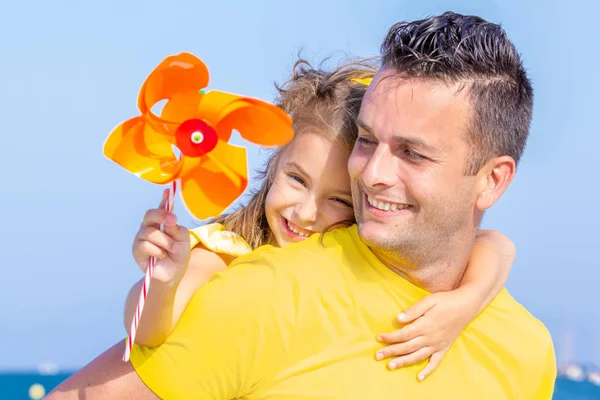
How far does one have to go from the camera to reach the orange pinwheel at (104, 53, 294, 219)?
186 cm

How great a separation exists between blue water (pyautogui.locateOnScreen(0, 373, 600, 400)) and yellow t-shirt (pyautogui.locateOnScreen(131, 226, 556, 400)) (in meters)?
4.62

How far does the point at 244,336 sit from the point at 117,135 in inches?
25.0

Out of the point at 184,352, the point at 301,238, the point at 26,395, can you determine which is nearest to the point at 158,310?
the point at 184,352

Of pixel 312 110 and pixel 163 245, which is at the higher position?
pixel 312 110

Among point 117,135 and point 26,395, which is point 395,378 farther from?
point 26,395

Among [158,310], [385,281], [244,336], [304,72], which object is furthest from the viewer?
[304,72]

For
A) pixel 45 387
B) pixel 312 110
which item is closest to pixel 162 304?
pixel 312 110

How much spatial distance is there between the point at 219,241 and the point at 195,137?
2.25 ft

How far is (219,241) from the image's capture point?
2.54m

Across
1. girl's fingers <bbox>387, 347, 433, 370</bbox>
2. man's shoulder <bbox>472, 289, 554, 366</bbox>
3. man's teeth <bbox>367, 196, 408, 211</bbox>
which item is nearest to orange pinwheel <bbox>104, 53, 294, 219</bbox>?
man's teeth <bbox>367, 196, 408, 211</bbox>

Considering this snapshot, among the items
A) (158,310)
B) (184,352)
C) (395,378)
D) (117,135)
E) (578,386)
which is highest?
(117,135)

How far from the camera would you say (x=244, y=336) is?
2188 millimetres

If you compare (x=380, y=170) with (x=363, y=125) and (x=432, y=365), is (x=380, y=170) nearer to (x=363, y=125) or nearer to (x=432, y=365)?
(x=363, y=125)

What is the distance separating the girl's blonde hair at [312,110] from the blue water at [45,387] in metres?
4.71
